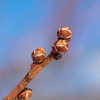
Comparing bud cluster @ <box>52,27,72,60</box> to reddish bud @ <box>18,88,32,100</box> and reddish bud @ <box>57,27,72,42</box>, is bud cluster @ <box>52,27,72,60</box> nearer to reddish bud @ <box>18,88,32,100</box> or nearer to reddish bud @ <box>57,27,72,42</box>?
reddish bud @ <box>57,27,72,42</box>

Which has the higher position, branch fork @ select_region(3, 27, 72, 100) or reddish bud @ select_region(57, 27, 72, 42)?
reddish bud @ select_region(57, 27, 72, 42)

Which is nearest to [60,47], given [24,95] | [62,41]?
[62,41]

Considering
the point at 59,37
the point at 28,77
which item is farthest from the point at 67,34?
the point at 28,77

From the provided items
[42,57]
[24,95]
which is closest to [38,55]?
[42,57]

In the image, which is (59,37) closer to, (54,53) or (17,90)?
(54,53)

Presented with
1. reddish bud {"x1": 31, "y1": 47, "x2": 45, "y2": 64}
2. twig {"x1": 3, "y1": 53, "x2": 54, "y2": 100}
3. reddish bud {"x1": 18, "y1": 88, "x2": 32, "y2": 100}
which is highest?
reddish bud {"x1": 31, "y1": 47, "x2": 45, "y2": 64}

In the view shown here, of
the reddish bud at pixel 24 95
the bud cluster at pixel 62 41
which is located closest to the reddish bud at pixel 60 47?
the bud cluster at pixel 62 41

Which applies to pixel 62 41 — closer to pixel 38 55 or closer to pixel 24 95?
pixel 38 55

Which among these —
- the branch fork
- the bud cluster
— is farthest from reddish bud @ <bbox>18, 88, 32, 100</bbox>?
the bud cluster

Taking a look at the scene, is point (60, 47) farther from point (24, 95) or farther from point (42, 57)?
point (24, 95)

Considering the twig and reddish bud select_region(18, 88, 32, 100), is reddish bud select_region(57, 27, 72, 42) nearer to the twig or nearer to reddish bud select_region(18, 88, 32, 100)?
the twig

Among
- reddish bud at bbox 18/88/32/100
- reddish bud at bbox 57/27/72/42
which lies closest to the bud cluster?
reddish bud at bbox 57/27/72/42

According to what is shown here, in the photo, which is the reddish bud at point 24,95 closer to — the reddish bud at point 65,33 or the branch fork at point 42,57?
the branch fork at point 42,57
